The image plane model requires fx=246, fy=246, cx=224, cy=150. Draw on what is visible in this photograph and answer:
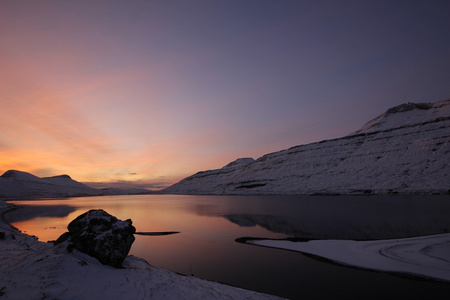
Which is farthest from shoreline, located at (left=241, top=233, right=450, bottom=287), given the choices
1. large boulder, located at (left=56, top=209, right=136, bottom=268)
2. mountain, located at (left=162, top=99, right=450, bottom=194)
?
mountain, located at (left=162, top=99, right=450, bottom=194)

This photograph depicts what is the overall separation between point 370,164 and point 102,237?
103 metres

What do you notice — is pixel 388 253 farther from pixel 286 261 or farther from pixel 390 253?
pixel 286 261

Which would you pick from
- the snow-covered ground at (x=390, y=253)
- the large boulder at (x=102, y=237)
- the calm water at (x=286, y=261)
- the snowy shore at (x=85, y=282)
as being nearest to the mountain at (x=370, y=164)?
the calm water at (x=286, y=261)

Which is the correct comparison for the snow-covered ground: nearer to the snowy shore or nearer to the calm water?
the calm water

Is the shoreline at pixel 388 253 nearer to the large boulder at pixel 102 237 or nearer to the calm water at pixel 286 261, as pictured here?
the calm water at pixel 286 261

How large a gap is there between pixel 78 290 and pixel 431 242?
1921cm

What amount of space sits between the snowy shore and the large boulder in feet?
1.21

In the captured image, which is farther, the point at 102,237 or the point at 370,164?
the point at 370,164

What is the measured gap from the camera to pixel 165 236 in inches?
903

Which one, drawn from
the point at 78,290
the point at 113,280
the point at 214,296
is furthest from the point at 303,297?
the point at 78,290

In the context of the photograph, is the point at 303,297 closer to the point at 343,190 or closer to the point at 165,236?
the point at 165,236

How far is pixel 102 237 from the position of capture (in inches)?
402

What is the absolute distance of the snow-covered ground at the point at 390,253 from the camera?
1164 cm

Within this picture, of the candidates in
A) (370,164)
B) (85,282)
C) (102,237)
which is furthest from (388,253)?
(370,164)
